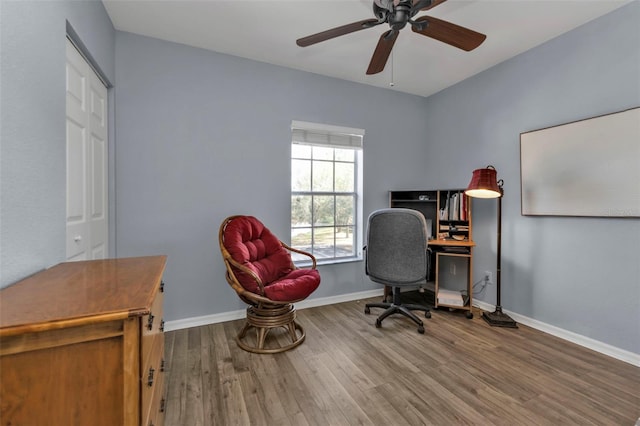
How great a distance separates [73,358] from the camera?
0.72 metres

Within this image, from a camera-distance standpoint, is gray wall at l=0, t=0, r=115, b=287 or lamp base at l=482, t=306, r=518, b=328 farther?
lamp base at l=482, t=306, r=518, b=328

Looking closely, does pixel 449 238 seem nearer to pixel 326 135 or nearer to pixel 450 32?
pixel 326 135

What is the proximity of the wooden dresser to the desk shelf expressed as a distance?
9.37 ft

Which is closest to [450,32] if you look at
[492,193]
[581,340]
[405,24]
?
[405,24]

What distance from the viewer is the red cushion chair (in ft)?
7.19

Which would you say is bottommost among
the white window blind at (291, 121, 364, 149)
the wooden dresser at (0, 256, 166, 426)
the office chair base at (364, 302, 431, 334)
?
the office chair base at (364, 302, 431, 334)

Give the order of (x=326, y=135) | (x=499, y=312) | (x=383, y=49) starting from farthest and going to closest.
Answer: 1. (x=326, y=135)
2. (x=499, y=312)
3. (x=383, y=49)

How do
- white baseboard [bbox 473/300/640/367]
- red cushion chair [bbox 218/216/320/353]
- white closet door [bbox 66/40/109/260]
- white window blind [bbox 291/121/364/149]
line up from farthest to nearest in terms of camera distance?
white window blind [bbox 291/121/364/149], red cushion chair [bbox 218/216/320/353], white baseboard [bbox 473/300/640/367], white closet door [bbox 66/40/109/260]

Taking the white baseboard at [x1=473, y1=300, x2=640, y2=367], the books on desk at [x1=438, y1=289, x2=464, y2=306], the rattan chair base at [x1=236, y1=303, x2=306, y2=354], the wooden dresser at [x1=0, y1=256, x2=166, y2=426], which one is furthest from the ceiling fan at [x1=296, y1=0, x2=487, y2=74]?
the white baseboard at [x1=473, y1=300, x2=640, y2=367]

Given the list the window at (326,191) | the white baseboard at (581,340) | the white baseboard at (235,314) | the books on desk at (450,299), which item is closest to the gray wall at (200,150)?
the white baseboard at (235,314)

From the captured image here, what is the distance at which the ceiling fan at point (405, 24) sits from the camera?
1.58 metres

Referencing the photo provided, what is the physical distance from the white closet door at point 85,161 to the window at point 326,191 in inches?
68.3

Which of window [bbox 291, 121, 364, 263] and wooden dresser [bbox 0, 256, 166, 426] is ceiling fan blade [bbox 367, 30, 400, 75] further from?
wooden dresser [bbox 0, 256, 166, 426]

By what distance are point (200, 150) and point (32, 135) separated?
63.0 inches
